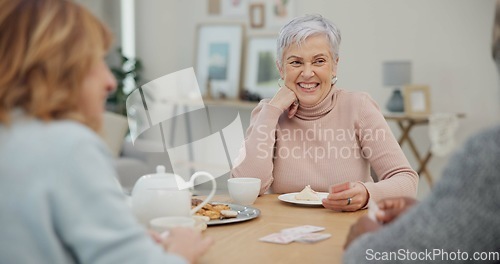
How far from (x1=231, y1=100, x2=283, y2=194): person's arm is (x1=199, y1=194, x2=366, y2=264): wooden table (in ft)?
0.87

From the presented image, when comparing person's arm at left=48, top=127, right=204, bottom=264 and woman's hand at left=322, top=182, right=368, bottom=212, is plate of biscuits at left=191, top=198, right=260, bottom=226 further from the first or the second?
person's arm at left=48, top=127, right=204, bottom=264

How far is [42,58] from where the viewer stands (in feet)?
3.04

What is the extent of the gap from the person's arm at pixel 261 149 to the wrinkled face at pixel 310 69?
0.13 m

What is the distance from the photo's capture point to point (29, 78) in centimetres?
93

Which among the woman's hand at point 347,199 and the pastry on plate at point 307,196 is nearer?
the woman's hand at point 347,199

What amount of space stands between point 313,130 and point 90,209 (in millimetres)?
1509

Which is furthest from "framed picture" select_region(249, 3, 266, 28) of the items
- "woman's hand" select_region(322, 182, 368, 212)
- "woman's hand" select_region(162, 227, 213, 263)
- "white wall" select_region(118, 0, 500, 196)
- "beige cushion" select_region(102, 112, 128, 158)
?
"woman's hand" select_region(162, 227, 213, 263)

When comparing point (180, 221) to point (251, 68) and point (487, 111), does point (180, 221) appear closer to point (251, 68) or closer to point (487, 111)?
point (487, 111)

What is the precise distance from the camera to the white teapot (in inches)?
57.0

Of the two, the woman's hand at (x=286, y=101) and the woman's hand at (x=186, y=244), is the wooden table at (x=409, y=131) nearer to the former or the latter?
the woman's hand at (x=286, y=101)

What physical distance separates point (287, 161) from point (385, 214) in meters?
0.97

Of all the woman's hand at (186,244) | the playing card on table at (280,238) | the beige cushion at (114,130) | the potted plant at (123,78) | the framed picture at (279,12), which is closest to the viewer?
the woman's hand at (186,244)

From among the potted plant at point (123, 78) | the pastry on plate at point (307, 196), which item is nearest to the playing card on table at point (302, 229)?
the pastry on plate at point (307, 196)

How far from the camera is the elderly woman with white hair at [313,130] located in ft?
7.20
